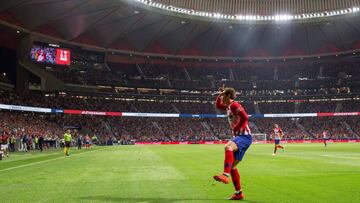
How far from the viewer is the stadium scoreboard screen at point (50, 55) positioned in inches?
2499

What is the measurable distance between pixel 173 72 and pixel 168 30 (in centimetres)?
1728

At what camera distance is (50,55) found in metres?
64.8

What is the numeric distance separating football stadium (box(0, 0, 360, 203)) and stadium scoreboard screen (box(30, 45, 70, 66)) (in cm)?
16

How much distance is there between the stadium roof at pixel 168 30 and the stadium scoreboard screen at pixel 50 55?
3.02 meters

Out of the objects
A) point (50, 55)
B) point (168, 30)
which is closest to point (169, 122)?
point (168, 30)

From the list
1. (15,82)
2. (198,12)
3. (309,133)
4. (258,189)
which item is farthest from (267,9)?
(258,189)

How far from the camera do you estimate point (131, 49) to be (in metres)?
80.4

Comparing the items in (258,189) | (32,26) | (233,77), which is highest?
(32,26)

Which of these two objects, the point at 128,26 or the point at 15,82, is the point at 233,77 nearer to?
the point at 128,26

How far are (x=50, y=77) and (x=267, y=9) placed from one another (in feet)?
125

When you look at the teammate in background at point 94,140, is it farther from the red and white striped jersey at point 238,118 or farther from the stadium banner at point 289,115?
the red and white striped jersey at point 238,118

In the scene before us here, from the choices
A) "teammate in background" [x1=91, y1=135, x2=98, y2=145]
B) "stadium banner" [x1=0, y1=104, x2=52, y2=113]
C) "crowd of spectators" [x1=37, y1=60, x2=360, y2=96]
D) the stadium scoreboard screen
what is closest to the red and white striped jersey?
"stadium banner" [x1=0, y1=104, x2=52, y2=113]

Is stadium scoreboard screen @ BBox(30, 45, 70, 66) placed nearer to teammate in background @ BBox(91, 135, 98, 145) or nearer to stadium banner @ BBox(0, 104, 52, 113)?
stadium banner @ BBox(0, 104, 52, 113)

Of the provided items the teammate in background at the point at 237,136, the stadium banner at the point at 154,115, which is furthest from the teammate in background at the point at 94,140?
the teammate in background at the point at 237,136
